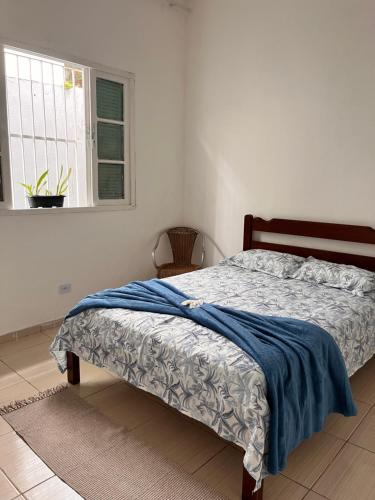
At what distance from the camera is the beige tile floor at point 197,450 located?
1.66 m

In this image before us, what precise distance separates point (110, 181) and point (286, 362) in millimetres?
2493

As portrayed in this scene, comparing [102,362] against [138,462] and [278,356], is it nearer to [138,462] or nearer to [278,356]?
[138,462]

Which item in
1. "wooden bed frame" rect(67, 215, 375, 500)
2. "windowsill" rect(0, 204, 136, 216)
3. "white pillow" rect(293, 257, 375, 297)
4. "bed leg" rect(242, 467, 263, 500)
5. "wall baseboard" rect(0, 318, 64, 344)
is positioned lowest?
"wall baseboard" rect(0, 318, 64, 344)

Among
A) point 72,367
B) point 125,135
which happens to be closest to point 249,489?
point 72,367

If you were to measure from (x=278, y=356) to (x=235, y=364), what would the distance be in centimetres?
20

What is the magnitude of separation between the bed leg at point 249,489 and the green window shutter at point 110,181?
2618 mm

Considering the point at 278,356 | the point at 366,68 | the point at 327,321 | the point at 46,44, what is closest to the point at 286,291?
the point at 327,321

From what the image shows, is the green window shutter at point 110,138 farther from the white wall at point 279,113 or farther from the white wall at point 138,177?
the white wall at point 279,113

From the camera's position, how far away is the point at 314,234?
10.7ft

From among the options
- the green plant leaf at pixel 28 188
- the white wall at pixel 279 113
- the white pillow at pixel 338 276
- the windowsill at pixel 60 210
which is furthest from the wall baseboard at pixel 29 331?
the white pillow at pixel 338 276

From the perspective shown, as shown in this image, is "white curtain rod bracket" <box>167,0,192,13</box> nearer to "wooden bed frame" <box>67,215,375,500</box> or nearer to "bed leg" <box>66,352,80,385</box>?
"wooden bed frame" <box>67,215,375,500</box>

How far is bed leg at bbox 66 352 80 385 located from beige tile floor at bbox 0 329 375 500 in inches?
2.2

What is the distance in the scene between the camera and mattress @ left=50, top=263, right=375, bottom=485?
5.14 ft

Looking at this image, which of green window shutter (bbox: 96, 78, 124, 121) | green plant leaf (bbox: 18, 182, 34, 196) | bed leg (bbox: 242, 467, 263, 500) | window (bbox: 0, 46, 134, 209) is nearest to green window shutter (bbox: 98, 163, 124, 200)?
window (bbox: 0, 46, 134, 209)
